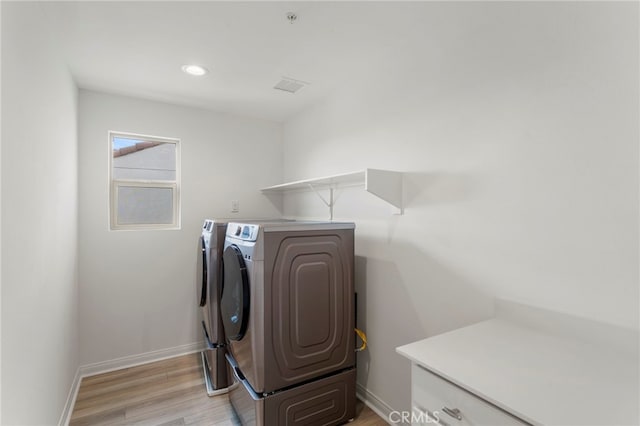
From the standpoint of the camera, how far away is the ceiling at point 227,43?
61.5 inches

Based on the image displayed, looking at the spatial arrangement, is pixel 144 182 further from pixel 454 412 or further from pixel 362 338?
pixel 454 412

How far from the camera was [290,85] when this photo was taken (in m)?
2.45

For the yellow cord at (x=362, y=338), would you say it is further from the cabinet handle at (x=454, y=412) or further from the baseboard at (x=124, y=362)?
the baseboard at (x=124, y=362)

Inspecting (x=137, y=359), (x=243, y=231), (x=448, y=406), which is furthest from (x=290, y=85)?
(x=137, y=359)

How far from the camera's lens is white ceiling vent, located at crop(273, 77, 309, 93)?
2.37 metres

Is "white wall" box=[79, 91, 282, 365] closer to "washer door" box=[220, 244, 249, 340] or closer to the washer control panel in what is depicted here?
"washer door" box=[220, 244, 249, 340]

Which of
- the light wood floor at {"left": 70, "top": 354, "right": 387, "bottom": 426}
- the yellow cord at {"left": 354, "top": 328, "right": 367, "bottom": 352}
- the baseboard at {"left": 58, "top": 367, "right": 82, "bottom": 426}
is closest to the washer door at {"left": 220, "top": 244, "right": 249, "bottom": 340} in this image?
the light wood floor at {"left": 70, "top": 354, "right": 387, "bottom": 426}

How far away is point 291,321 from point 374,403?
0.95 m

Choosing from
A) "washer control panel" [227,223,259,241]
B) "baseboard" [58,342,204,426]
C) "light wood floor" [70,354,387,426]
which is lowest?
"light wood floor" [70,354,387,426]

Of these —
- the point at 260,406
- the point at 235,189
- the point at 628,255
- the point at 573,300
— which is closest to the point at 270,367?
the point at 260,406

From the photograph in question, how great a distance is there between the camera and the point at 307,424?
1.79m

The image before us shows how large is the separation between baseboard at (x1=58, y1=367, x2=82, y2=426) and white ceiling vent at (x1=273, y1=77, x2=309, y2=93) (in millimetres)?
2618

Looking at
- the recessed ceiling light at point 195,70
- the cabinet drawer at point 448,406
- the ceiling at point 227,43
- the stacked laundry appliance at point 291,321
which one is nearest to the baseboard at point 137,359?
the stacked laundry appliance at point 291,321

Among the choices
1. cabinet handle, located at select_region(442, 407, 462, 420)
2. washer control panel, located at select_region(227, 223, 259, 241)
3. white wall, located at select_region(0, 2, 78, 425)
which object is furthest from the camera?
washer control panel, located at select_region(227, 223, 259, 241)
